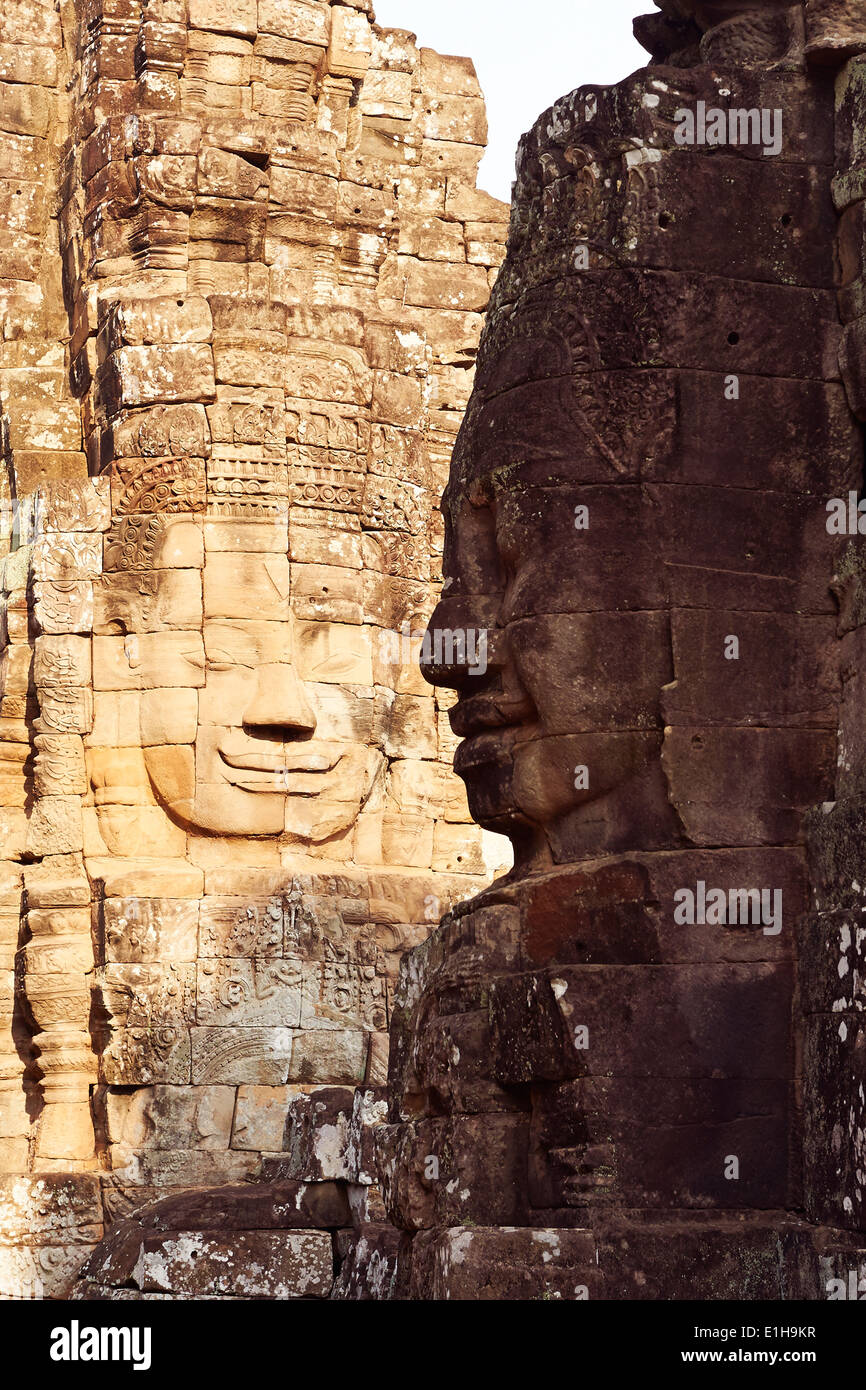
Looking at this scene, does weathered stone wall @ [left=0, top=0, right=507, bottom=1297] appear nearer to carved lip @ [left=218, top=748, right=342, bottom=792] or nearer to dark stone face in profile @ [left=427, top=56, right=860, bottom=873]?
carved lip @ [left=218, top=748, right=342, bottom=792]

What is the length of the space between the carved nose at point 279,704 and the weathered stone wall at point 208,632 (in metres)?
0.02

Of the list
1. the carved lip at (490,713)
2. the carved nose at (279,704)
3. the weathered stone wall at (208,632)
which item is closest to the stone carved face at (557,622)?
the carved lip at (490,713)

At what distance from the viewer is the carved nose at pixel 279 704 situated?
16.4 m

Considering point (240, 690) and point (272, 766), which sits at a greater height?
point (240, 690)

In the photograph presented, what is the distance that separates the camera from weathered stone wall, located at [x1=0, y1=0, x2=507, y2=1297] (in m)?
15.9

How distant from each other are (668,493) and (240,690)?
8079 millimetres

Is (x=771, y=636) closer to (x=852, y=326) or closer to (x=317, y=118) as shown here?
(x=852, y=326)

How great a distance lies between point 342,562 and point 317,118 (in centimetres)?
368

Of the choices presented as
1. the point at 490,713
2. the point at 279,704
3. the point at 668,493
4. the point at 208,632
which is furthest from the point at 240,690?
the point at 668,493

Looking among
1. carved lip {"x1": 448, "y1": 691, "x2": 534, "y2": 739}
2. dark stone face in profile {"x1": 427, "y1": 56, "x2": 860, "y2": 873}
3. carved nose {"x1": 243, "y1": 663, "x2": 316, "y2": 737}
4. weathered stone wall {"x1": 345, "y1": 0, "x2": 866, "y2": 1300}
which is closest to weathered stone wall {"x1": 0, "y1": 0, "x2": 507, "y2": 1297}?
carved nose {"x1": 243, "y1": 663, "x2": 316, "y2": 737}

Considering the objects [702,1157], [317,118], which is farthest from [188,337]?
[702,1157]

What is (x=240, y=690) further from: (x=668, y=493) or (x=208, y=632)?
(x=668, y=493)

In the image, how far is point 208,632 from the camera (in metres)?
16.5

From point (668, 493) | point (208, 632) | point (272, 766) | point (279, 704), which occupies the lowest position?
point (668, 493)
